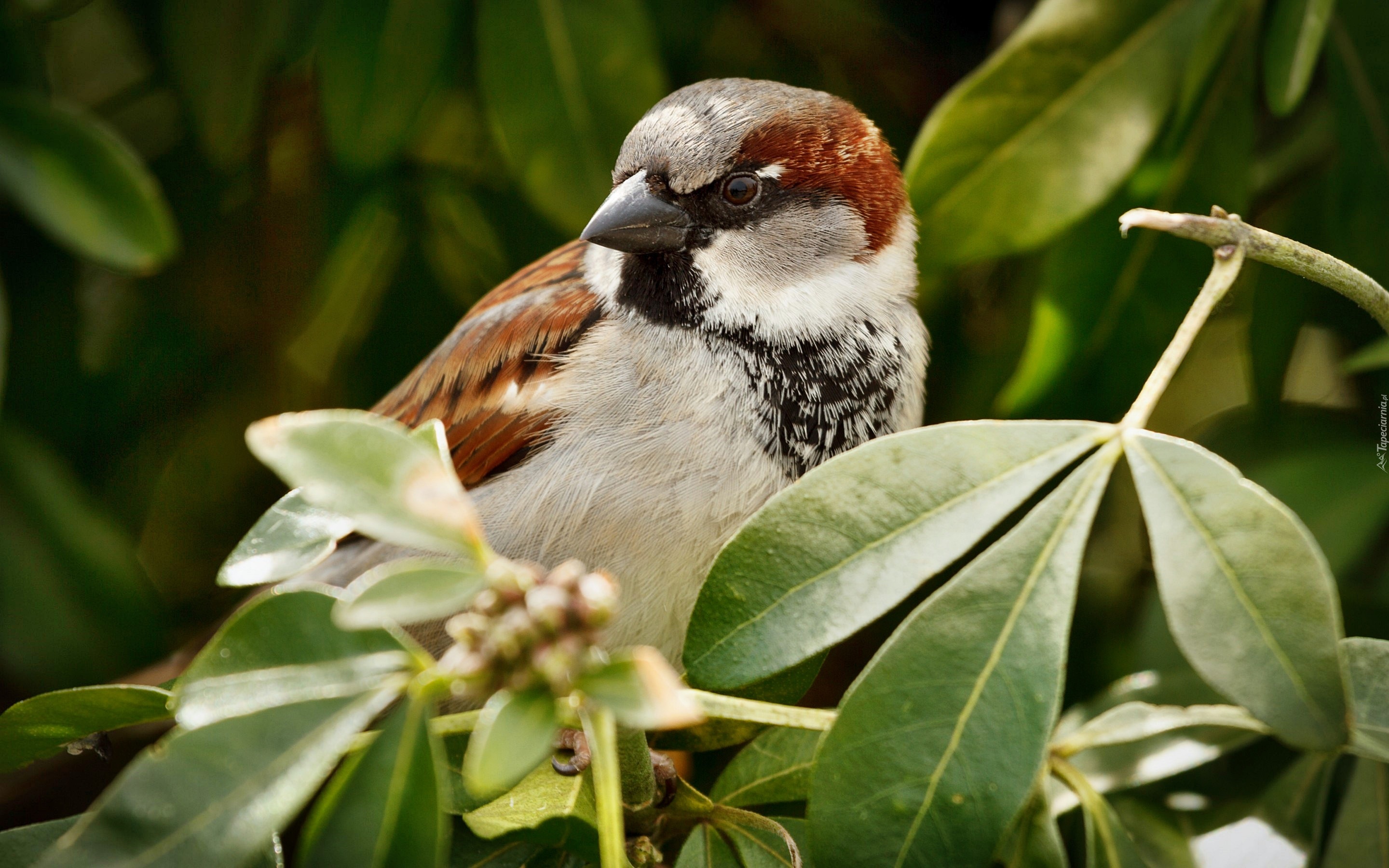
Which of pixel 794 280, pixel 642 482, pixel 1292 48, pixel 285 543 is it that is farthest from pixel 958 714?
pixel 1292 48

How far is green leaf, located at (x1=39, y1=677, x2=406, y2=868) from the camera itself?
0.62 meters

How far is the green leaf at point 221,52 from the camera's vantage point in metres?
1.69

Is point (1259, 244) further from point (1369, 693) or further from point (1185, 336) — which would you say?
point (1369, 693)

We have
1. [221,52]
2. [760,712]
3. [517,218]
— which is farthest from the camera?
[517,218]

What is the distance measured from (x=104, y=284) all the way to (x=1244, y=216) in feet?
6.47

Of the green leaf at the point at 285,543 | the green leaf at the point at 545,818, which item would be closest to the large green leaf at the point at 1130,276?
the green leaf at the point at 545,818

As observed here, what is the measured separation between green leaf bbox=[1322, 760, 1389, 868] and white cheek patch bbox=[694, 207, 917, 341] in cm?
80

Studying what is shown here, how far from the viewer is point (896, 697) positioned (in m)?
0.76

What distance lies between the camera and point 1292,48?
135 cm

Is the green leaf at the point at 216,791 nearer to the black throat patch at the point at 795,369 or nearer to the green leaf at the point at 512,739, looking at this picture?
the green leaf at the point at 512,739

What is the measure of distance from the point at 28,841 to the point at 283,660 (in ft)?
1.28

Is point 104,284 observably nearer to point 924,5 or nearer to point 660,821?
point 660,821

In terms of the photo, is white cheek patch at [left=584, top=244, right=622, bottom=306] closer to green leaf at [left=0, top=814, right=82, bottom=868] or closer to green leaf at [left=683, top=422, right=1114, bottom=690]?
green leaf at [left=683, top=422, right=1114, bottom=690]

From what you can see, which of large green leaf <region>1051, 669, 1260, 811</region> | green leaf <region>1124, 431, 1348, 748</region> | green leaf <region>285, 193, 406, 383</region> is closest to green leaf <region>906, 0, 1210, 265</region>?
large green leaf <region>1051, 669, 1260, 811</region>
